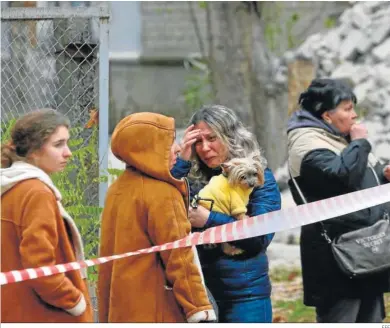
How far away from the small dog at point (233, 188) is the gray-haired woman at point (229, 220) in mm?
38

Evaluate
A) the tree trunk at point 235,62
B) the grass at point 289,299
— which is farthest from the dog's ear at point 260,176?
the tree trunk at point 235,62

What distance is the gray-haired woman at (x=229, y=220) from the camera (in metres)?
5.22

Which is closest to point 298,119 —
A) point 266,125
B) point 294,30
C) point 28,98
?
point 28,98

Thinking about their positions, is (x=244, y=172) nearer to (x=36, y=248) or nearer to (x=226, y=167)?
(x=226, y=167)

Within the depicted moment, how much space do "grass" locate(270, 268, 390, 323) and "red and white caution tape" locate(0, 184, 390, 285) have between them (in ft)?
5.31

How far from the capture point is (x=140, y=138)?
15.7 feet

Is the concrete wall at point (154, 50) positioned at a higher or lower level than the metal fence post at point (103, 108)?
lower

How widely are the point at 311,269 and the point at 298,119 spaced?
31.9 inches

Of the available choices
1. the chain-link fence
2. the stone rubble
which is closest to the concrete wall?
the stone rubble

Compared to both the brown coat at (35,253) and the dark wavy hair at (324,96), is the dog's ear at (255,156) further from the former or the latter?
the brown coat at (35,253)

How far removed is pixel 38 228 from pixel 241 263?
1258 millimetres

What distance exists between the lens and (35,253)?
4.34 meters

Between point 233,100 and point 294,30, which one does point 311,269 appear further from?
point 294,30

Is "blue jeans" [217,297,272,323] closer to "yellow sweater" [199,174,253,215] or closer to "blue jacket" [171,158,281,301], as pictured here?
"blue jacket" [171,158,281,301]
